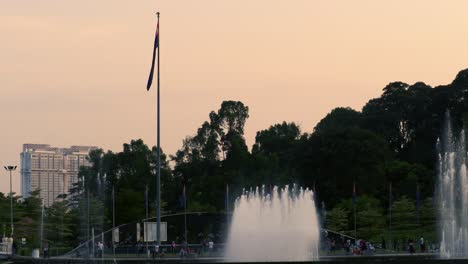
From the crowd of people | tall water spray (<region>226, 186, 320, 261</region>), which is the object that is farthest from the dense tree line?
tall water spray (<region>226, 186, 320, 261</region>)

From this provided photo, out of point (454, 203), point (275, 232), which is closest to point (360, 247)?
point (275, 232)

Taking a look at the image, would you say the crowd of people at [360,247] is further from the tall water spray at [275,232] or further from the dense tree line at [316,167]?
the dense tree line at [316,167]

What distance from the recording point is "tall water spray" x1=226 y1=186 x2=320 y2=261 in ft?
276

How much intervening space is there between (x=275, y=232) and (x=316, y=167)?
6519cm

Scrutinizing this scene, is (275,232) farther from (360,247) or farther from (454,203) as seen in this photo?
(454,203)

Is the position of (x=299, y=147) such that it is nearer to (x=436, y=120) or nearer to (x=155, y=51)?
(x=436, y=120)

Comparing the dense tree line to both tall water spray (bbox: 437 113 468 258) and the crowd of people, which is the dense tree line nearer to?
tall water spray (bbox: 437 113 468 258)

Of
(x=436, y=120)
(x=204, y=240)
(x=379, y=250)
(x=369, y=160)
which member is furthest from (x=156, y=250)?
(x=436, y=120)

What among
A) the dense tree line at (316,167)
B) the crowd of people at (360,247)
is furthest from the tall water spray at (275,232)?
the dense tree line at (316,167)

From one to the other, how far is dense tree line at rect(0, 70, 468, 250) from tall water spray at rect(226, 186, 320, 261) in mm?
25969

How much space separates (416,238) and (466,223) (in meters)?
6.68

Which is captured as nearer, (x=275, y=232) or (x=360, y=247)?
(x=275, y=232)

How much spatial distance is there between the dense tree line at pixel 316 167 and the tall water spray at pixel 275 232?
26.0m

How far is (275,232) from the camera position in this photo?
88375mm
